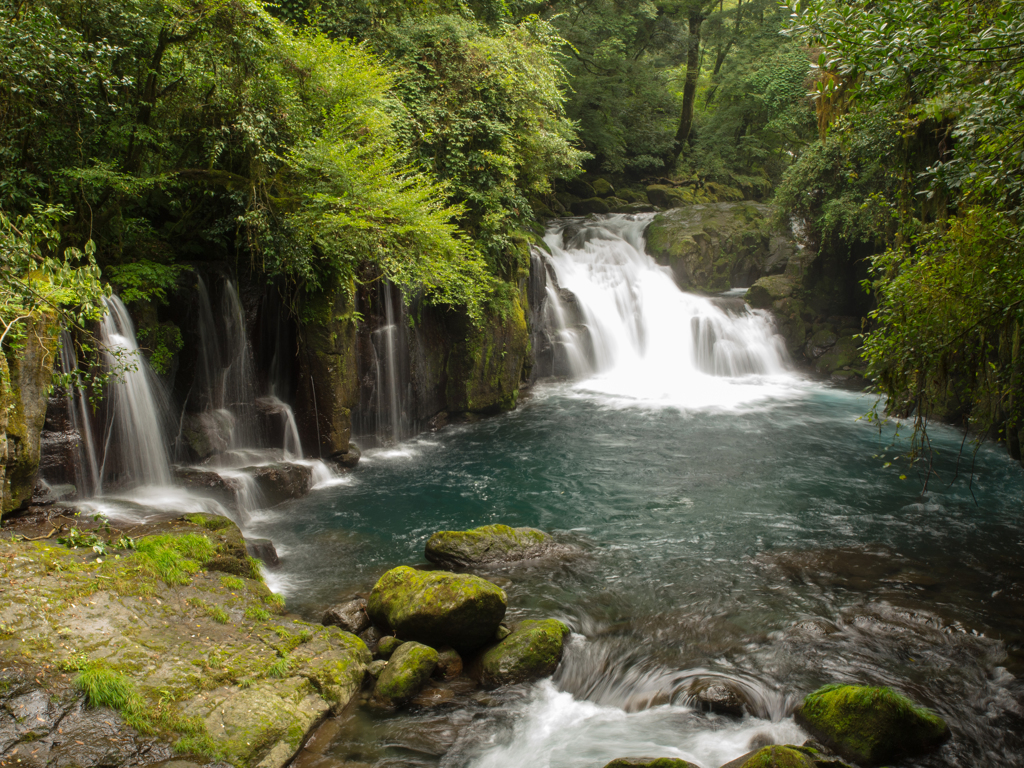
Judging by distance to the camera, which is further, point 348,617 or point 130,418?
point 130,418

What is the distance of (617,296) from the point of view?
870 inches

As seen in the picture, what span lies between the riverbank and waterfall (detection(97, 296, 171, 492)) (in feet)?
7.61

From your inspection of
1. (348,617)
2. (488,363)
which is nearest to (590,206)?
(488,363)

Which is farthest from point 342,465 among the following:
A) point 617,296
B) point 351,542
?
point 617,296

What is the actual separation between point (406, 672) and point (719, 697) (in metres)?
2.90

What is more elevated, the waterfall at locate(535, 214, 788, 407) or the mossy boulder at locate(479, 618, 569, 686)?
the waterfall at locate(535, 214, 788, 407)

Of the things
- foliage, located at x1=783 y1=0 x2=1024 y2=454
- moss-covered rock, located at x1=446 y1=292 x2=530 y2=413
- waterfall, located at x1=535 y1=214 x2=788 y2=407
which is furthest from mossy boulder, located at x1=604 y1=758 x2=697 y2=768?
waterfall, located at x1=535 y1=214 x2=788 y2=407

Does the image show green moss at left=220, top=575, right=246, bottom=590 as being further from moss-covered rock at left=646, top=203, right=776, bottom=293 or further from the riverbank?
moss-covered rock at left=646, top=203, right=776, bottom=293

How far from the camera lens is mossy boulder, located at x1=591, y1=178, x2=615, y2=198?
95.4 feet

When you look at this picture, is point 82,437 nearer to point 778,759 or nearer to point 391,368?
point 391,368

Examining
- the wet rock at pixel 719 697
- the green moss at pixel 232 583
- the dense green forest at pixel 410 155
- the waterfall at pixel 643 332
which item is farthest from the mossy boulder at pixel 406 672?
the waterfall at pixel 643 332

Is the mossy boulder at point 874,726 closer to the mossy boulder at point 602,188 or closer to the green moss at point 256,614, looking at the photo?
the green moss at point 256,614

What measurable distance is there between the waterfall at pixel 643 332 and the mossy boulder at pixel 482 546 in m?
10.4

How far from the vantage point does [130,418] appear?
8977 mm
